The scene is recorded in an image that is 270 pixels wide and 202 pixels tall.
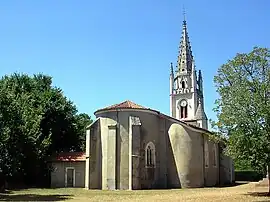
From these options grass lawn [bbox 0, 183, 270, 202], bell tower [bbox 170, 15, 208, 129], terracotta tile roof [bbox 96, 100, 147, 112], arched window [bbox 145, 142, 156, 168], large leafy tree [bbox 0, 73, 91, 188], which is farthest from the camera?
bell tower [bbox 170, 15, 208, 129]

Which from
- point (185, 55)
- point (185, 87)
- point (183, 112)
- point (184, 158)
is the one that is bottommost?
point (184, 158)

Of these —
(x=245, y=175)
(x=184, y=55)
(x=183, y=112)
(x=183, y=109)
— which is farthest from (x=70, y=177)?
(x=184, y=55)

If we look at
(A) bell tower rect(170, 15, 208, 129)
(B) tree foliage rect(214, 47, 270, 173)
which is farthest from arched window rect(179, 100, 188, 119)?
(B) tree foliage rect(214, 47, 270, 173)

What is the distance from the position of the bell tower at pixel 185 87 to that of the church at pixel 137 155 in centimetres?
5085

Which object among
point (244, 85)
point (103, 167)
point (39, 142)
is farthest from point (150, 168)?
point (244, 85)

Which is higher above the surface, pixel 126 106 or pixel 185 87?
pixel 185 87

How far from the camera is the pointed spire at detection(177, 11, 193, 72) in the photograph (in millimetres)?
97750

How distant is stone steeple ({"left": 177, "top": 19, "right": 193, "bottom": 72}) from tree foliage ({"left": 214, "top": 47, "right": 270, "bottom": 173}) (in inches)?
2760

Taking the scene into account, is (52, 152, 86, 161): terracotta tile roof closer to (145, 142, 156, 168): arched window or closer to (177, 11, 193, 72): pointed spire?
(145, 142, 156, 168): arched window

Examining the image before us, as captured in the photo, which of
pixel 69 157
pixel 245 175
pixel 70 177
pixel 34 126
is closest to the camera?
pixel 34 126

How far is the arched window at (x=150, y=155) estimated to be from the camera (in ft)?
125

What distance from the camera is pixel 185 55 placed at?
324 feet

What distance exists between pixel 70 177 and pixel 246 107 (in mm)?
21808

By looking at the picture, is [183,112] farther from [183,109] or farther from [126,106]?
[126,106]
